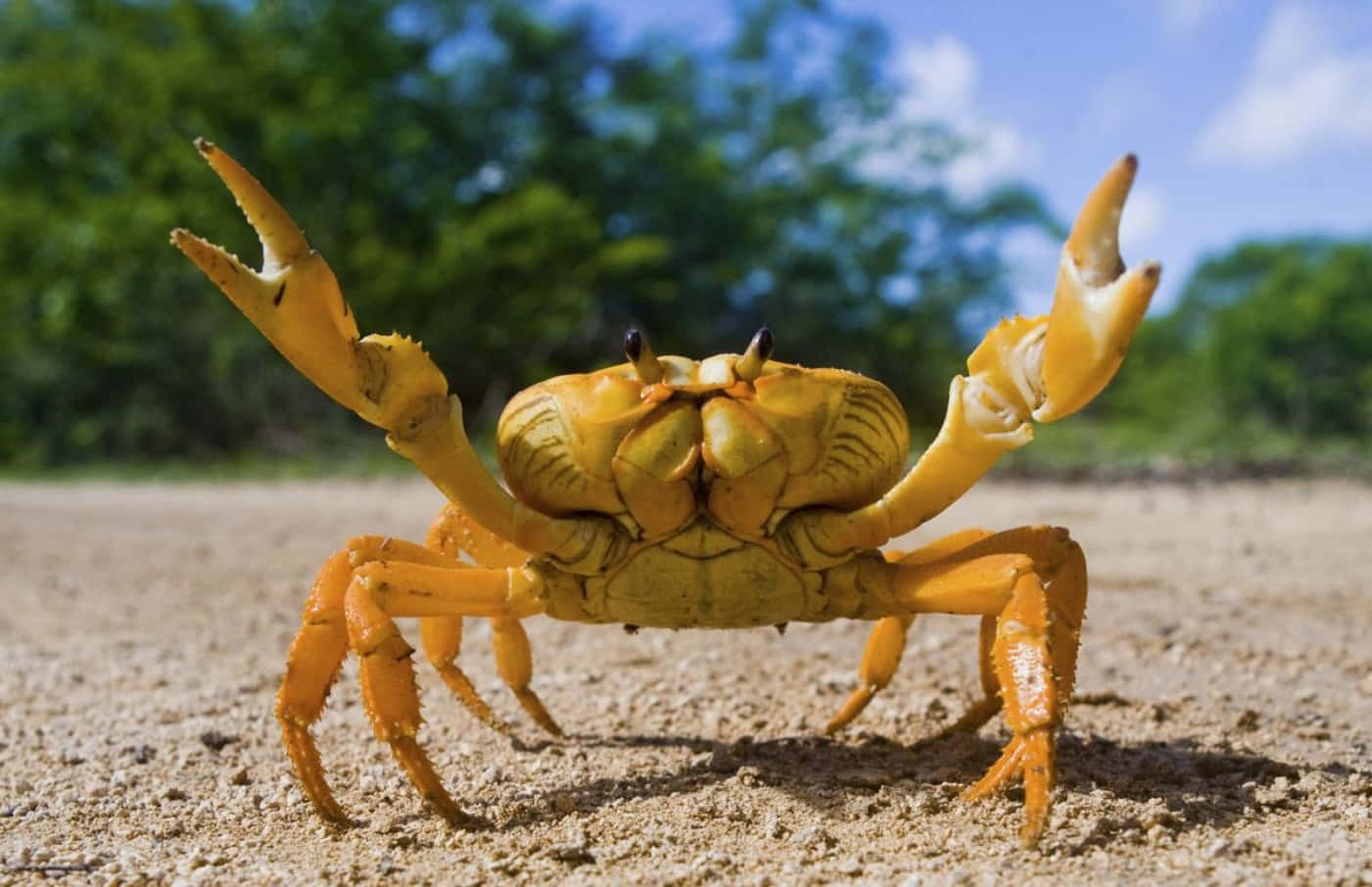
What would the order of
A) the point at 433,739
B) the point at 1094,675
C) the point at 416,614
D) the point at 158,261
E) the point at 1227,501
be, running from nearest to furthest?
the point at 416,614
the point at 433,739
the point at 1094,675
the point at 1227,501
the point at 158,261

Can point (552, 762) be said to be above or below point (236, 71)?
below

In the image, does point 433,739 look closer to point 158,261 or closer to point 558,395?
point 558,395

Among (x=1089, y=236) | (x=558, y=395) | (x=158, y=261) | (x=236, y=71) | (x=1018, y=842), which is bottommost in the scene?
(x=1018, y=842)

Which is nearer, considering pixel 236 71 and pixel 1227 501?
pixel 1227 501

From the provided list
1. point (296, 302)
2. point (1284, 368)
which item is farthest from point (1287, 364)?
point (296, 302)

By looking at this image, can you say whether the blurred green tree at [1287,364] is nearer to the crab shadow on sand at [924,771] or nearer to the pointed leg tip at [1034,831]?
the crab shadow on sand at [924,771]

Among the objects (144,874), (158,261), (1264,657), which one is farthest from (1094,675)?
(158,261)

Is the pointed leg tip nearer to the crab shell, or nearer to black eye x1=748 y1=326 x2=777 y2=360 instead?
the crab shell
